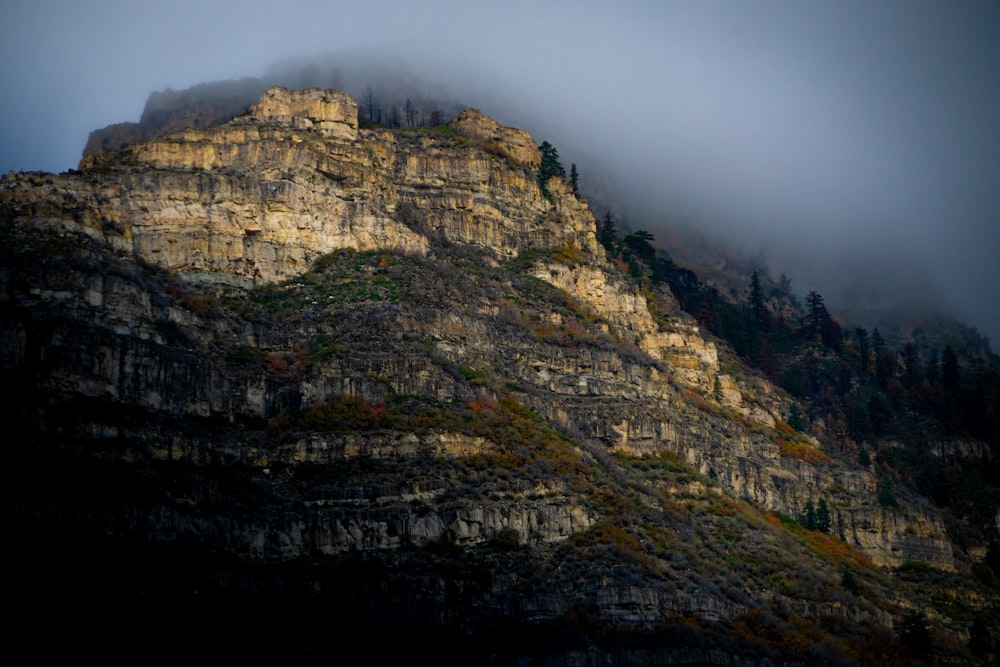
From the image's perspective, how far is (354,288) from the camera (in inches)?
3029

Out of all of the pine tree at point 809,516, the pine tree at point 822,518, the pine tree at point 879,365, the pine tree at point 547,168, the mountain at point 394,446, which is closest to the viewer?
the mountain at point 394,446

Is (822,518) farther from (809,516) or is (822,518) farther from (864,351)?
(864,351)

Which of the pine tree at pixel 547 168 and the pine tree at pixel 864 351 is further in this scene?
the pine tree at pixel 864 351

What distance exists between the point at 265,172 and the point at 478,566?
119 feet

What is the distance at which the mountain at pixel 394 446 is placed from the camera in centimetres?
5291

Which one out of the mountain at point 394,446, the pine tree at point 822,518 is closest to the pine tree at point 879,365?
the mountain at point 394,446

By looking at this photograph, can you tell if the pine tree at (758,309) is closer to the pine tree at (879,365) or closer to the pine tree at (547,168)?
the pine tree at (879,365)

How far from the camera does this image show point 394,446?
62.8 metres

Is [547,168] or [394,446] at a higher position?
[547,168]

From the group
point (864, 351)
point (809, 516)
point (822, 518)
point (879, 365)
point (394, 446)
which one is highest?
point (864, 351)

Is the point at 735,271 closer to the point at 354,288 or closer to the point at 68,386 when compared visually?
the point at 354,288

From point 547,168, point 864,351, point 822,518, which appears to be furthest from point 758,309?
point 822,518

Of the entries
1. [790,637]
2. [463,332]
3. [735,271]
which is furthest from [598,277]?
[735,271]

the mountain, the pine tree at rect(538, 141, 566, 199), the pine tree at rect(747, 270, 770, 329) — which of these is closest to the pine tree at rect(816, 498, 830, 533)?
the mountain
